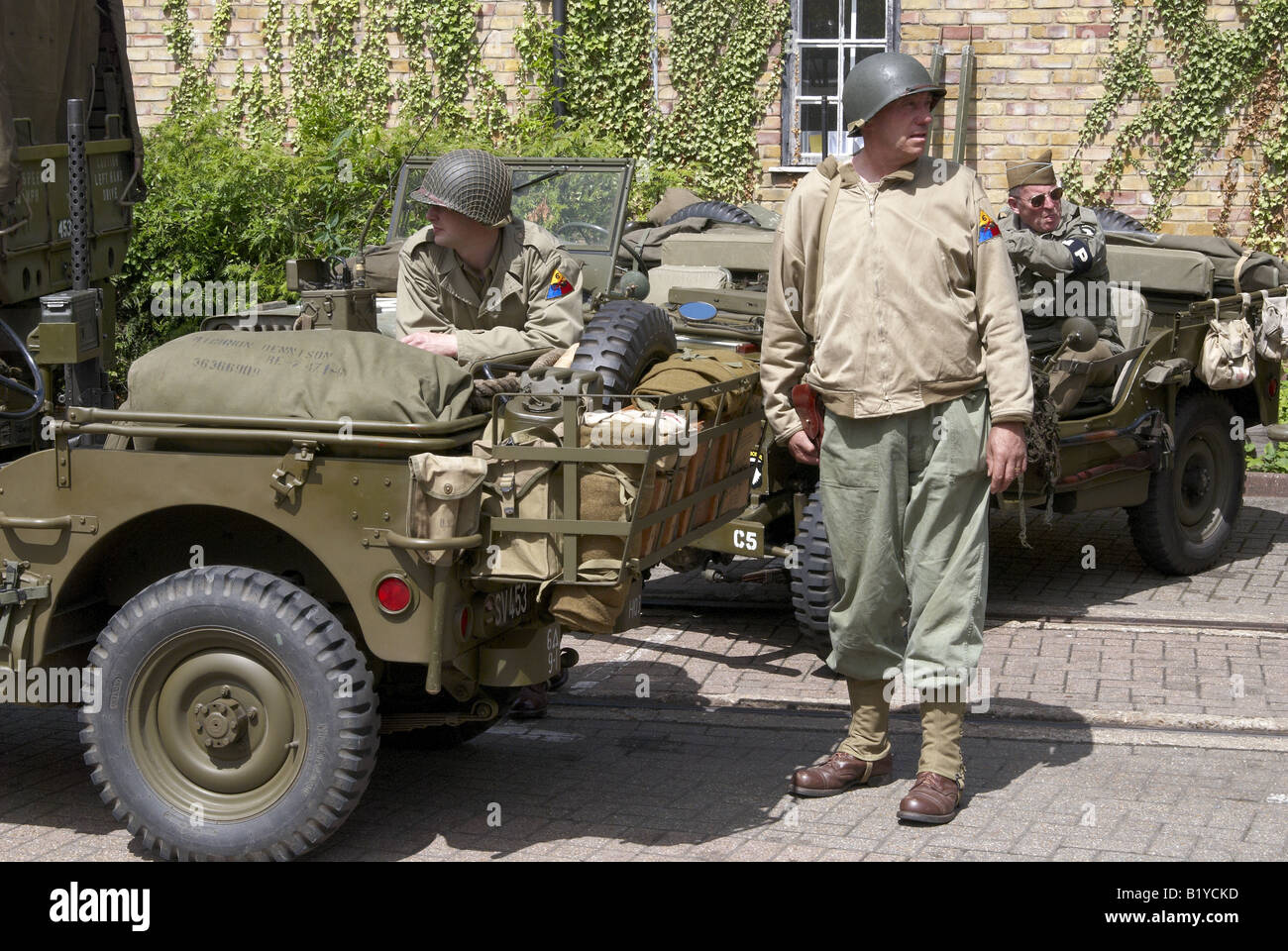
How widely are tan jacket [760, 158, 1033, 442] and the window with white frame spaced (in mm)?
8941

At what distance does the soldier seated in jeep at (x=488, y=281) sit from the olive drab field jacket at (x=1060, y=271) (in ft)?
9.53

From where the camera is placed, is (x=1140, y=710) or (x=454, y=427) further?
(x=1140, y=710)

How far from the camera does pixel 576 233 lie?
322 inches

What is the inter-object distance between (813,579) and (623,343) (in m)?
1.34

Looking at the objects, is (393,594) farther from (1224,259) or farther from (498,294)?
(1224,259)

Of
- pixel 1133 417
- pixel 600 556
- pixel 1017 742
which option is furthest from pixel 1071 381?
pixel 600 556

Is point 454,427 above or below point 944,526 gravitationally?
above

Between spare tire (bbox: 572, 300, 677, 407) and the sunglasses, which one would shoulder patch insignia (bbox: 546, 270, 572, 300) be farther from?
the sunglasses

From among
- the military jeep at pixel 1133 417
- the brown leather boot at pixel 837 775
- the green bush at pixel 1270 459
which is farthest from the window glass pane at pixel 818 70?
the brown leather boot at pixel 837 775

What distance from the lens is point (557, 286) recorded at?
556cm

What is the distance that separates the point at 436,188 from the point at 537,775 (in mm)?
1907

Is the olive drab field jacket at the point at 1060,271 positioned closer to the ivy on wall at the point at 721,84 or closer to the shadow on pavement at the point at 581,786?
the shadow on pavement at the point at 581,786

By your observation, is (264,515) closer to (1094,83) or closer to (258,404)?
(258,404)
